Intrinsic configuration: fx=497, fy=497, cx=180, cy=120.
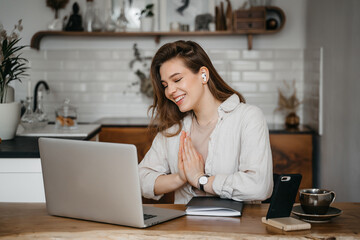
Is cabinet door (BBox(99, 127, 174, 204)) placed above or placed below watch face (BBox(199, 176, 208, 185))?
→ below

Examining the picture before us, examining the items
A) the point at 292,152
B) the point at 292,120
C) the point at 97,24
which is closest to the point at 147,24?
the point at 97,24

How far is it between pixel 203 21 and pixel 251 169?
2.82 m

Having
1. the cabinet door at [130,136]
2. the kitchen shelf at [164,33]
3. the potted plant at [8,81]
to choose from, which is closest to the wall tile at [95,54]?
the kitchen shelf at [164,33]

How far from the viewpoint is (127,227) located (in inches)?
66.5

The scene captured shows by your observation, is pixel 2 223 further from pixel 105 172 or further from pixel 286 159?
pixel 286 159

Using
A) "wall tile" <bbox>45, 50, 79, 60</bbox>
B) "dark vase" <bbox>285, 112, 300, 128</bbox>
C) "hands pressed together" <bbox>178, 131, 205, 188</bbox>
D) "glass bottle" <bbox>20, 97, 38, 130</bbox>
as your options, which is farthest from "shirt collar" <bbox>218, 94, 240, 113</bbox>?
"wall tile" <bbox>45, 50, 79, 60</bbox>

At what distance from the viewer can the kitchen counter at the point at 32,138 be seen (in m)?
2.76

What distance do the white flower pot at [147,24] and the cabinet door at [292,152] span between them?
1.58 meters

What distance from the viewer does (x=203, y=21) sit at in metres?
4.75

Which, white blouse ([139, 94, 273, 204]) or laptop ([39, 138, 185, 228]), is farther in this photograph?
white blouse ([139, 94, 273, 204])

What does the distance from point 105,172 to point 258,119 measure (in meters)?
0.91

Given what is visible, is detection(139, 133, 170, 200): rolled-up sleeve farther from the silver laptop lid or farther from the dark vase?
the dark vase

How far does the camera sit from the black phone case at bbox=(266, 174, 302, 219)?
1685 millimetres

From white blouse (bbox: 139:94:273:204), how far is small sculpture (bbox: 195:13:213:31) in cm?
234
